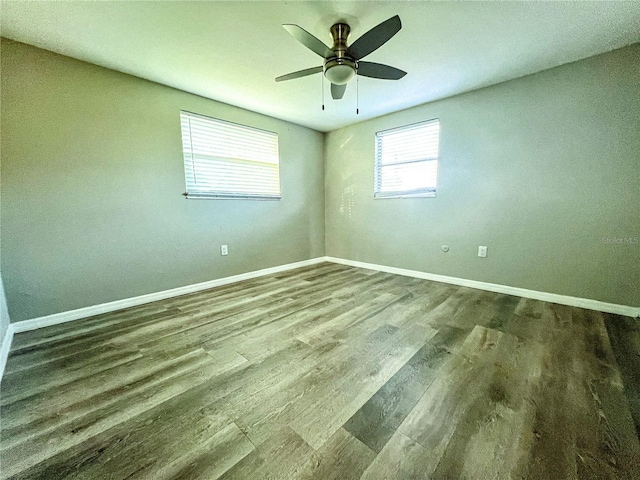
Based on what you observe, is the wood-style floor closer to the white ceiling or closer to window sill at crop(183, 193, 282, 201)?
window sill at crop(183, 193, 282, 201)

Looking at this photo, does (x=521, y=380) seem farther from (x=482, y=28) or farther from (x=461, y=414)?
(x=482, y=28)

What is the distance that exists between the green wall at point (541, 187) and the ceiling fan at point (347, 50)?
1545 millimetres

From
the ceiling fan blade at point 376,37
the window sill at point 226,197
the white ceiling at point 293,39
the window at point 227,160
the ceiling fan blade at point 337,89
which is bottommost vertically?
the window sill at point 226,197

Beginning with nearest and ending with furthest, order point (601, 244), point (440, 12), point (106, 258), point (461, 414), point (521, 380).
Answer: point (461, 414) < point (521, 380) < point (440, 12) < point (601, 244) < point (106, 258)

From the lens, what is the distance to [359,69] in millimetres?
1882

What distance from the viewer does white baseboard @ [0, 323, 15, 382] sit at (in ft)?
4.87

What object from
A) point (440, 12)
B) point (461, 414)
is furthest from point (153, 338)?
point (440, 12)

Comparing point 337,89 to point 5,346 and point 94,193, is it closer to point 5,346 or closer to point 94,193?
point 94,193

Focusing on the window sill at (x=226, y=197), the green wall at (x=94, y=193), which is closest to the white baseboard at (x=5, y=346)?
the green wall at (x=94, y=193)

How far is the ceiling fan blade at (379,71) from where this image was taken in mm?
1808

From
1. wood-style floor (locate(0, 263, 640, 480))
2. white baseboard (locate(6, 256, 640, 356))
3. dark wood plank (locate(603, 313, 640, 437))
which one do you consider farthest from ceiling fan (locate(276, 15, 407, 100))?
white baseboard (locate(6, 256, 640, 356))

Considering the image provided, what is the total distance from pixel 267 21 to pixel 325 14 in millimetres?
422

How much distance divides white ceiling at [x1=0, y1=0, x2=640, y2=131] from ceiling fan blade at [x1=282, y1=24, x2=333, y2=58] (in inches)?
9.4

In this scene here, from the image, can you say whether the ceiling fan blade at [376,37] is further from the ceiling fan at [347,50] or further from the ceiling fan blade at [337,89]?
the ceiling fan blade at [337,89]
